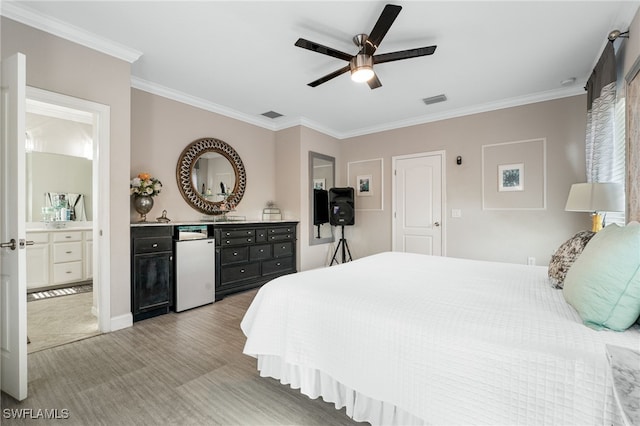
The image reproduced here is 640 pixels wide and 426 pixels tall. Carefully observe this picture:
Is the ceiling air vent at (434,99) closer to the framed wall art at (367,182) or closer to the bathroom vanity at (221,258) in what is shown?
the framed wall art at (367,182)

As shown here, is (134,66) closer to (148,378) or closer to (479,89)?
(148,378)

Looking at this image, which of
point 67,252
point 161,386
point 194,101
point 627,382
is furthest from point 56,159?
point 627,382

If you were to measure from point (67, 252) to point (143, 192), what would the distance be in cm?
231

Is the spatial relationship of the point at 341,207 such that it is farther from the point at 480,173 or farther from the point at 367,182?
the point at 480,173

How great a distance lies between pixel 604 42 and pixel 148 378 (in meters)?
4.65

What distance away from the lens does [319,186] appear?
5332mm

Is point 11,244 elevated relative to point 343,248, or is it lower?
elevated

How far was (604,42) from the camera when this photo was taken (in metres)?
2.63

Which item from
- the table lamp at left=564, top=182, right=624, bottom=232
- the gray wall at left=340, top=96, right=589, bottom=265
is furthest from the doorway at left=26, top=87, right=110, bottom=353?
A: the table lamp at left=564, top=182, right=624, bottom=232

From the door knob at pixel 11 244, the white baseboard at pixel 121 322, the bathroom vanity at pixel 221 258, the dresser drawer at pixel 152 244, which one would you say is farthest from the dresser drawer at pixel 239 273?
the door knob at pixel 11 244

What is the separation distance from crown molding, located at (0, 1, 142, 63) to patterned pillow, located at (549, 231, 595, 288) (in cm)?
386

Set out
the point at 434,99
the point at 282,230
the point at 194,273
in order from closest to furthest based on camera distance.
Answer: the point at 194,273
the point at 434,99
the point at 282,230

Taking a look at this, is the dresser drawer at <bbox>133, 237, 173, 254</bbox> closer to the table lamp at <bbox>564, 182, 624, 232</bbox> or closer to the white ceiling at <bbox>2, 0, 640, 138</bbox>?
the white ceiling at <bbox>2, 0, 640, 138</bbox>

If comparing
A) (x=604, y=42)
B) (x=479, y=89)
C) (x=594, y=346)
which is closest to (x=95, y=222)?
(x=594, y=346)
